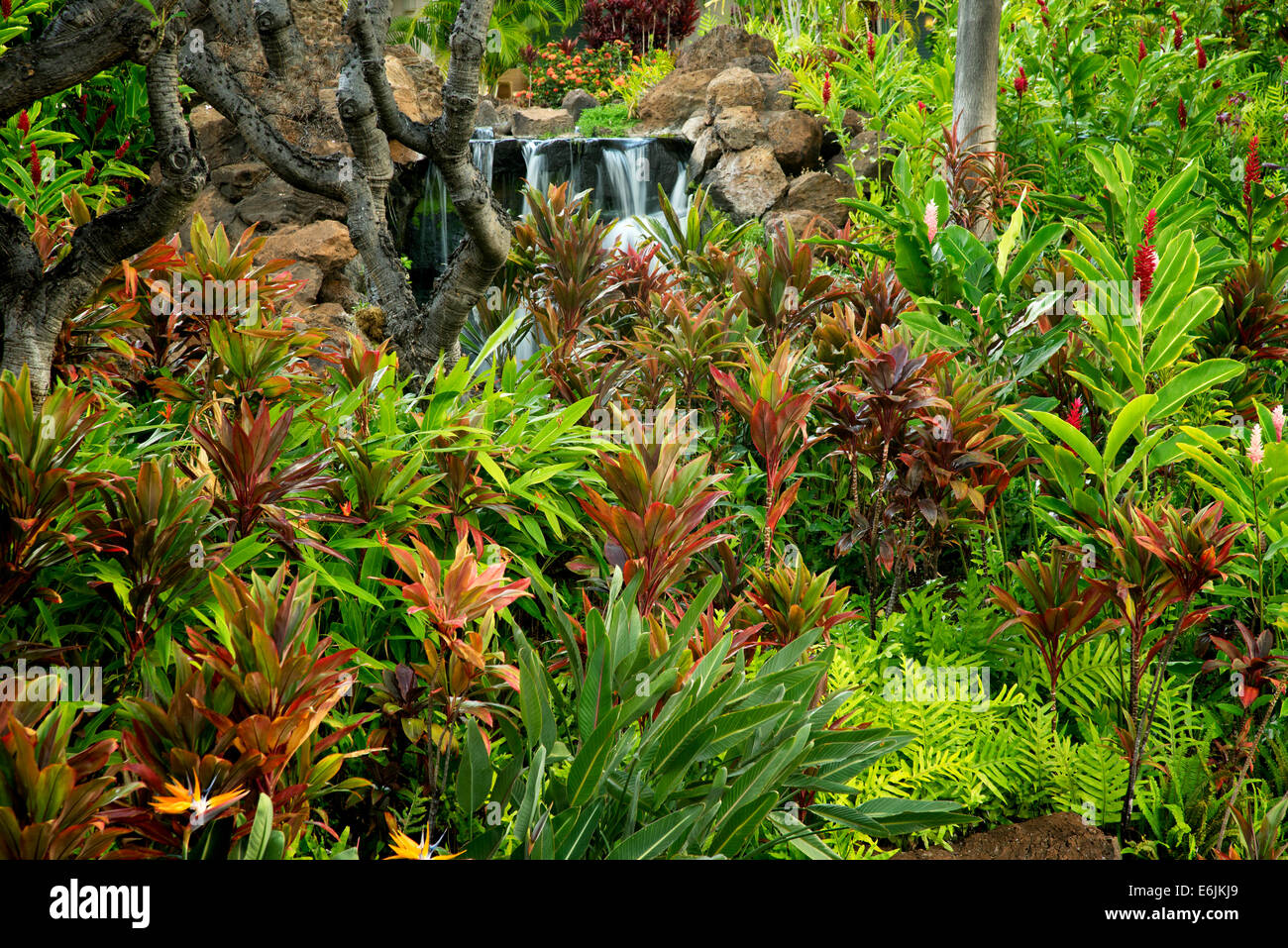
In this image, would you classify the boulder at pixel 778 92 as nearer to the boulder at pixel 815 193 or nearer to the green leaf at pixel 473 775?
the boulder at pixel 815 193

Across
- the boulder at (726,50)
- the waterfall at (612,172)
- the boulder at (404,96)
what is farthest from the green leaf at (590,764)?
the boulder at (726,50)

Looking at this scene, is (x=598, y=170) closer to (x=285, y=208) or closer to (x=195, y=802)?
(x=285, y=208)

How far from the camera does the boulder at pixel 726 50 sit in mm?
10406

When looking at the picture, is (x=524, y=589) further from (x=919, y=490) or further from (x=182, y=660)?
(x=919, y=490)

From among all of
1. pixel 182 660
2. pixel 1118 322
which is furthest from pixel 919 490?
pixel 182 660

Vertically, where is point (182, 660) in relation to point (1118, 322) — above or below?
below

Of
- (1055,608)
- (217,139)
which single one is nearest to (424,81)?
(217,139)

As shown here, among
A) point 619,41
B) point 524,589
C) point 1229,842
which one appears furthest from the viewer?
point 619,41

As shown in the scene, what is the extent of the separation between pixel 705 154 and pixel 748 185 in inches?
31.2

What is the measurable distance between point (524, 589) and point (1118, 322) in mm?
1465

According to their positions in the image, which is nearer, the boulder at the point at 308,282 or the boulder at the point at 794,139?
the boulder at the point at 308,282

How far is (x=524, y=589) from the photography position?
5.70ft

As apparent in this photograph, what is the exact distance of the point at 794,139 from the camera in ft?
29.4

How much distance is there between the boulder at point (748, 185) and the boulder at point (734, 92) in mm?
830
